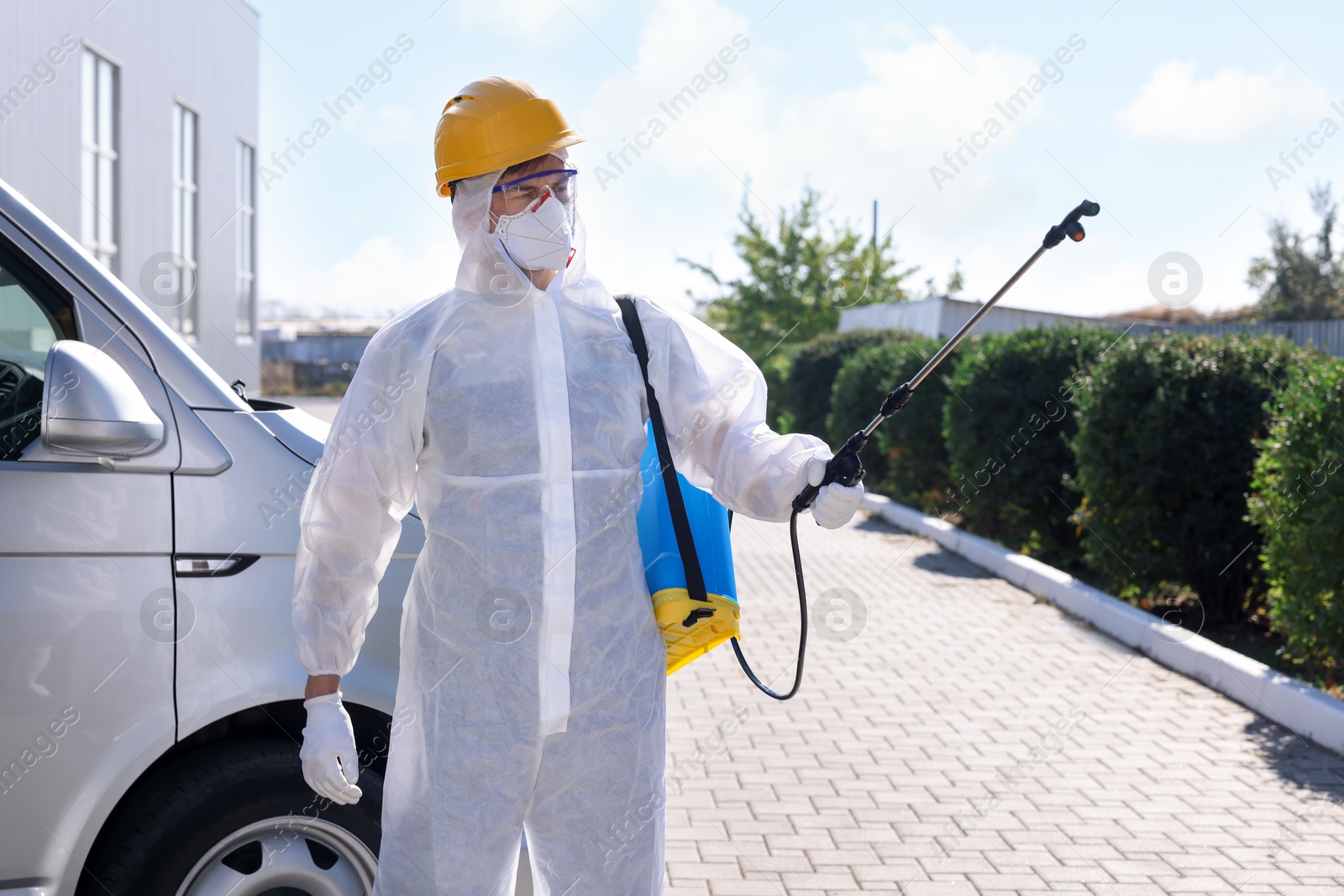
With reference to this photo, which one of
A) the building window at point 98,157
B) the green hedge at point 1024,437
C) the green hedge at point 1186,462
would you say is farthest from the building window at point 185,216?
the green hedge at point 1186,462

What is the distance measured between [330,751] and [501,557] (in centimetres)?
53

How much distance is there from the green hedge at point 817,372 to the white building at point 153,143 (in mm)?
9235

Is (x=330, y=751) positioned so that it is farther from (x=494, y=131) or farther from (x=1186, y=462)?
(x=1186, y=462)

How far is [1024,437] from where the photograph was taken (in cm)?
1112

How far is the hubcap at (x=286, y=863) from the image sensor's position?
2744mm

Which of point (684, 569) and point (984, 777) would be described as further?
point (984, 777)

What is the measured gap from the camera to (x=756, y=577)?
33.9 feet

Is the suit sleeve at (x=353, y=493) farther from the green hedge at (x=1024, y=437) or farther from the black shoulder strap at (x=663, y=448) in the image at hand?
the green hedge at (x=1024, y=437)

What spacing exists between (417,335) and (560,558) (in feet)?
1.78

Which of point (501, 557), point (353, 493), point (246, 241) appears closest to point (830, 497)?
point (501, 557)

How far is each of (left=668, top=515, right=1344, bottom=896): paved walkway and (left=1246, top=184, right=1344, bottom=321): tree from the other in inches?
1164

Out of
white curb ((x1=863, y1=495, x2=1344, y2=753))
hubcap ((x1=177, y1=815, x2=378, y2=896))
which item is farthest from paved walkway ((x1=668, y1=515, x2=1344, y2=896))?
hubcap ((x1=177, y1=815, x2=378, y2=896))

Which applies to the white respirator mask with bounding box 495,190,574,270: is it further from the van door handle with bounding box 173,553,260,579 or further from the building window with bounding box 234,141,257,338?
the building window with bounding box 234,141,257,338

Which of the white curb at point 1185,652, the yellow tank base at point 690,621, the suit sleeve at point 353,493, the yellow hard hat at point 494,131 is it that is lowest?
the white curb at point 1185,652
